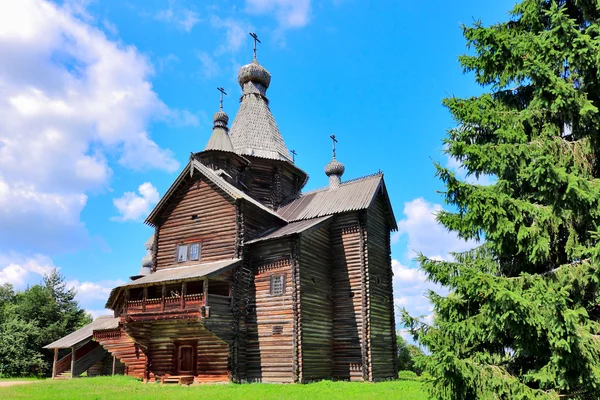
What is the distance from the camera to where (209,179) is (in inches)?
981

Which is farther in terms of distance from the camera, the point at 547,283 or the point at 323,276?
the point at 323,276

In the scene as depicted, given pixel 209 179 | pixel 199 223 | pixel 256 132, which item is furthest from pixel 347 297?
pixel 256 132

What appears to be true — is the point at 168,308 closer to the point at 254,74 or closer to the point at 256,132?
the point at 256,132

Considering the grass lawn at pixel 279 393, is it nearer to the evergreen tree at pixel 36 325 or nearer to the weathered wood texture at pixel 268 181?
the weathered wood texture at pixel 268 181

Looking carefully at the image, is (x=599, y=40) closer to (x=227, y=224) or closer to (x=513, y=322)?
(x=513, y=322)

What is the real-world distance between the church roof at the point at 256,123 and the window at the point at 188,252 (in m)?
8.08

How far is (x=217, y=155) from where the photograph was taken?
2827 centimetres

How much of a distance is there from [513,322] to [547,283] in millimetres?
1132

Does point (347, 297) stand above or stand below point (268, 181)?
below

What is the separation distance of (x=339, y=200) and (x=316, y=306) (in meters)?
6.57

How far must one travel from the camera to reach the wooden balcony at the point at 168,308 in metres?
20.2

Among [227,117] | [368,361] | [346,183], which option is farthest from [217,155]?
[368,361]

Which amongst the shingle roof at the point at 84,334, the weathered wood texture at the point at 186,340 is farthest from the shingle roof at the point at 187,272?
the shingle roof at the point at 84,334

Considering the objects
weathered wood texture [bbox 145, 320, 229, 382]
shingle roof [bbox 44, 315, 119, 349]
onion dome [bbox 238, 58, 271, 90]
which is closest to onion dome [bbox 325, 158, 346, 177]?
onion dome [bbox 238, 58, 271, 90]
